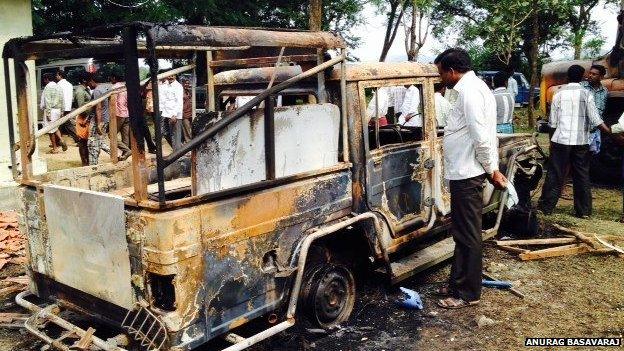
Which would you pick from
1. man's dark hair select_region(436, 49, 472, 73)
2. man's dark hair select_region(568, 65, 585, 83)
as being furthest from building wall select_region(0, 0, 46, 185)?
man's dark hair select_region(568, 65, 585, 83)

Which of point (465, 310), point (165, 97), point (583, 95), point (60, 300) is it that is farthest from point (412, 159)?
point (165, 97)

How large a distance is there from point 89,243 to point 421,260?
2.82m

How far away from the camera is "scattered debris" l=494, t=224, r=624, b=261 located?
562 cm

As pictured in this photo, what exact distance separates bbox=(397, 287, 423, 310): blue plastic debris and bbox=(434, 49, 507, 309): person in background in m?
0.20

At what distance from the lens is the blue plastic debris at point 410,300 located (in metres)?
4.47

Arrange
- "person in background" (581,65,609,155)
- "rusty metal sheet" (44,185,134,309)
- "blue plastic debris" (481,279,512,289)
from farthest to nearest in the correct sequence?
"person in background" (581,65,609,155) < "blue plastic debris" (481,279,512,289) < "rusty metal sheet" (44,185,134,309)

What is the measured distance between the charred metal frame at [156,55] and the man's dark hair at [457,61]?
991 millimetres

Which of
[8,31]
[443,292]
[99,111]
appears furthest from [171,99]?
[443,292]

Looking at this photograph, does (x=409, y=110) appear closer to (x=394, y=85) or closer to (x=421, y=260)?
(x=394, y=85)

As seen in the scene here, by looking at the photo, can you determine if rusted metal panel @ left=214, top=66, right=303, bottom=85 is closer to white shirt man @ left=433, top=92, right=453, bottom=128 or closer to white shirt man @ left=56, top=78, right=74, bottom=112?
white shirt man @ left=433, top=92, right=453, bottom=128

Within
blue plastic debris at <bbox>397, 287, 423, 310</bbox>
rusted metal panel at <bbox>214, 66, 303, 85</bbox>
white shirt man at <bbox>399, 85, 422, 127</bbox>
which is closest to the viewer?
rusted metal panel at <bbox>214, 66, 303, 85</bbox>

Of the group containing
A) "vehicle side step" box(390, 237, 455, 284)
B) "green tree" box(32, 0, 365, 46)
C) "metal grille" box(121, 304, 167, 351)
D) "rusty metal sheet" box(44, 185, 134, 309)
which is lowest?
"vehicle side step" box(390, 237, 455, 284)

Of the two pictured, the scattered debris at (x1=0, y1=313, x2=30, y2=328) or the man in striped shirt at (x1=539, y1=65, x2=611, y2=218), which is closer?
the scattered debris at (x1=0, y1=313, x2=30, y2=328)

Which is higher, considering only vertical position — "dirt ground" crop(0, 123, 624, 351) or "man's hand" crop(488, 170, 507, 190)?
"man's hand" crop(488, 170, 507, 190)
